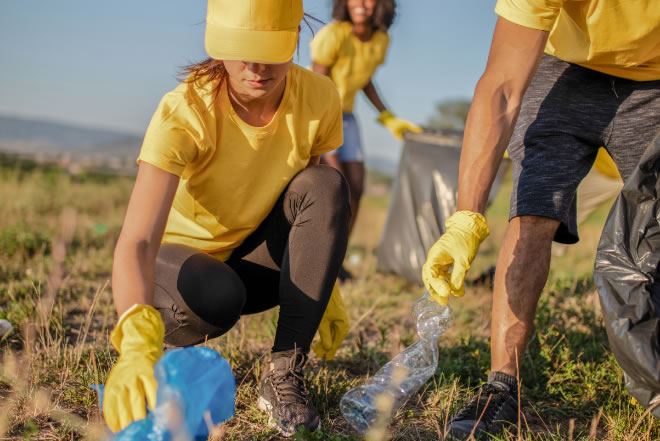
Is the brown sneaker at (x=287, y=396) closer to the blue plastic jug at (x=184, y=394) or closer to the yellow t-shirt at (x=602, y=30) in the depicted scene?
the blue plastic jug at (x=184, y=394)

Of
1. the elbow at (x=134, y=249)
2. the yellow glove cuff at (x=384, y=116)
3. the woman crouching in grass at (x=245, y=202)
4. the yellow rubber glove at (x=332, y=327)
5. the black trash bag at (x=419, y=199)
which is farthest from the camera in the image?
the yellow glove cuff at (x=384, y=116)

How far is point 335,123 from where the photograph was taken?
84.4 inches

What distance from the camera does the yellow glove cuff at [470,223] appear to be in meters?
1.64

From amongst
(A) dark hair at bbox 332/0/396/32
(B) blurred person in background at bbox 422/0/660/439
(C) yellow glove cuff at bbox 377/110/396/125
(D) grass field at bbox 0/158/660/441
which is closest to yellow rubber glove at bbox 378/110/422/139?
(C) yellow glove cuff at bbox 377/110/396/125

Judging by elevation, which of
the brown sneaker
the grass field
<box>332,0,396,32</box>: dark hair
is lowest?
the grass field

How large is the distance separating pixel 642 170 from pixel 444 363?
3.45 feet

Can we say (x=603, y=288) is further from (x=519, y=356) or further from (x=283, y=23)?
(x=283, y=23)

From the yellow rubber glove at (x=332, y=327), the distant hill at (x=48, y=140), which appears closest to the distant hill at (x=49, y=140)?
the distant hill at (x=48, y=140)

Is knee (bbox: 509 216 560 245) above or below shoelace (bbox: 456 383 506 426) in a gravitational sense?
above

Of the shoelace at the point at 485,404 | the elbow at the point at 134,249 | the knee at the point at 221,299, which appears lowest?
the shoelace at the point at 485,404

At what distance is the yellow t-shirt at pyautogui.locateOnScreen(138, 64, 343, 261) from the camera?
1.78 metres

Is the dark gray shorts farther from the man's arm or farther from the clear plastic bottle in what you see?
the clear plastic bottle

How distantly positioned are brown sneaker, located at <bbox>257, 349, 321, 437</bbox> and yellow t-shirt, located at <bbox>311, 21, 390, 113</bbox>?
108 inches

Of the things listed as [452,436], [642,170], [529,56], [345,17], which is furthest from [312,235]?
[345,17]
